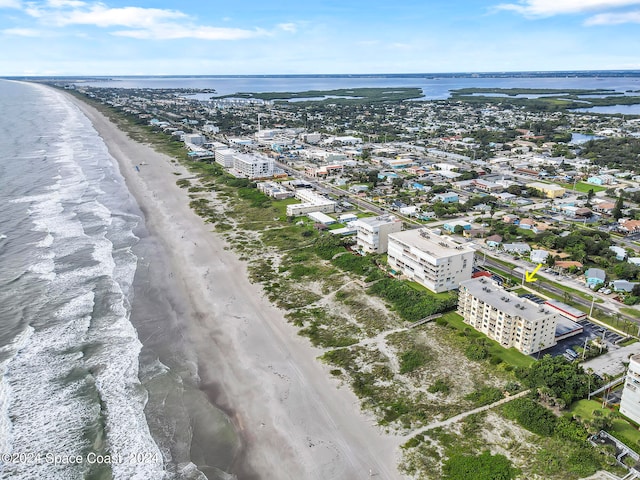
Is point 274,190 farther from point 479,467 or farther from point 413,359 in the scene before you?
point 479,467

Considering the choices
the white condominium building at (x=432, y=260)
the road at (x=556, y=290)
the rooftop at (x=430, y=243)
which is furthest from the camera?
the rooftop at (x=430, y=243)

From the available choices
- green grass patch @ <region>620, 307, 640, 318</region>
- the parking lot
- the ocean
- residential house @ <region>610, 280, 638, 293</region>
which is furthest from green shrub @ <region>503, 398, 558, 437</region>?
residential house @ <region>610, 280, 638, 293</region>

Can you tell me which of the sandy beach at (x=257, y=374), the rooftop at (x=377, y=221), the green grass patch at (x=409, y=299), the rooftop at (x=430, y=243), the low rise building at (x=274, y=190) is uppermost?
the rooftop at (x=377, y=221)

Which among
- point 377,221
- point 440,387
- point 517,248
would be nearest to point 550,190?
point 517,248

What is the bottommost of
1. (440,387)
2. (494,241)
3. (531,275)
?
(440,387)

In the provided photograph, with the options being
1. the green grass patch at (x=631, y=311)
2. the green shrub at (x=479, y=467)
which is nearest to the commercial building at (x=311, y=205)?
the green grass patch at (x=631, y=311)

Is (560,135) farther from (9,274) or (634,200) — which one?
(9,274)

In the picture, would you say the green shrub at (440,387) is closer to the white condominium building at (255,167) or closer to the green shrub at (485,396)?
the green shrub at (485,396)
